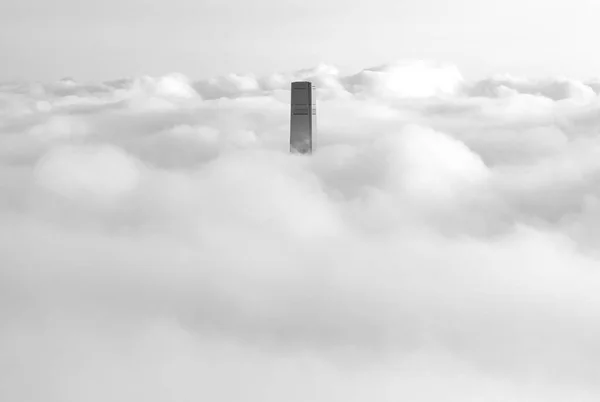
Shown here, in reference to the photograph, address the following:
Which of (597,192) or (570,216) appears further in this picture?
(597,192)

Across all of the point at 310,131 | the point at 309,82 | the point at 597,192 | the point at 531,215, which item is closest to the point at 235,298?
the point at 310,131

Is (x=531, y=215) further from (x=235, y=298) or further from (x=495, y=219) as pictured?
(x=235, y=298)

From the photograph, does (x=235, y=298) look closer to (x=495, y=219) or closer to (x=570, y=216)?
(x=495, y=219)

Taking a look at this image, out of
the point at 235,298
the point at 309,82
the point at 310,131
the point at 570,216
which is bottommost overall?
the point at 235,298

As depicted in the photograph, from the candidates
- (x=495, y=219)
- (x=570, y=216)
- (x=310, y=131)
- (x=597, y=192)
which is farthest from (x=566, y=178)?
(x=310, y=131)

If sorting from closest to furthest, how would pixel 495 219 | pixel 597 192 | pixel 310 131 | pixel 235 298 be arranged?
pixel 310 131, pixel 235 298, pixel 495 219, pixel 597 192

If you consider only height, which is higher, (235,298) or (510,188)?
(510,188)

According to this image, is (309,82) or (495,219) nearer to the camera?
(309,82)

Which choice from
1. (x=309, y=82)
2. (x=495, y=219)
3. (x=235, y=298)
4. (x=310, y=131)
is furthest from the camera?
(x=495, y=219)

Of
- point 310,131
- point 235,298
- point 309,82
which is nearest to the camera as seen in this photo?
point 309,82
